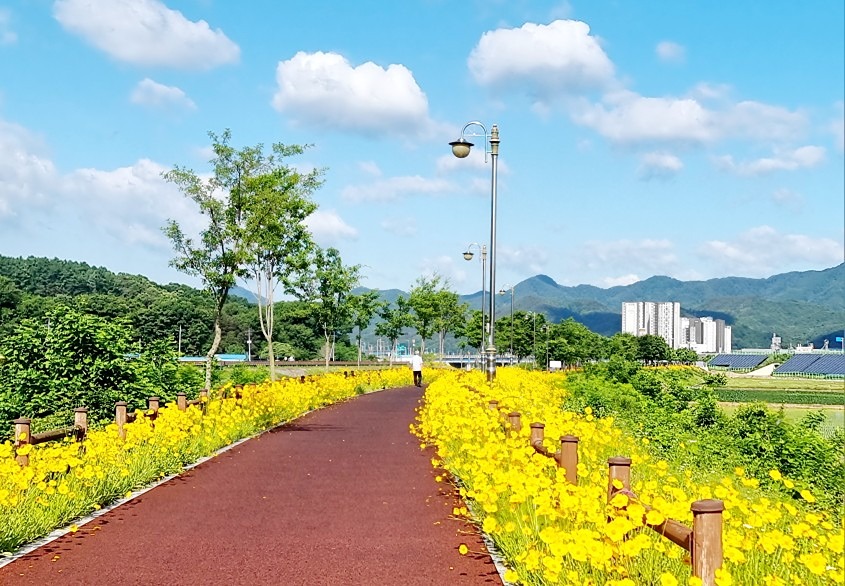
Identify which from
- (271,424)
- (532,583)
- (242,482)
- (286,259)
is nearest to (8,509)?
(242,482)

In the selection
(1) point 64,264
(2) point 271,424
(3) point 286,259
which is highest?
(1) point 64,264

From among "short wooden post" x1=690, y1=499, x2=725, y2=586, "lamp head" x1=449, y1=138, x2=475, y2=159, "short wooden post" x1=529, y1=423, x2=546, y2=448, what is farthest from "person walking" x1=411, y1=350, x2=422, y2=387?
"short wooden post" x1=690, y1=499, x2=725, y2=586

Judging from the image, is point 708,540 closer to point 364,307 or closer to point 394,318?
point 364,307

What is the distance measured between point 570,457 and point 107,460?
5.83 m

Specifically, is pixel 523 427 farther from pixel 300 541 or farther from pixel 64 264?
pixel 64 264

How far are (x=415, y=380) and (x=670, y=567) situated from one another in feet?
120

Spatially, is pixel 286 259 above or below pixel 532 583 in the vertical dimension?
above

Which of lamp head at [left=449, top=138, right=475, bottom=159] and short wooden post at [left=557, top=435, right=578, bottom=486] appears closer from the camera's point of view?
short wooden post at [left=557, top=435, right=578, bottom=486]

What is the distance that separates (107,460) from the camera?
35.0 feet

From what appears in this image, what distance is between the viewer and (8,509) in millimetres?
→ 7984

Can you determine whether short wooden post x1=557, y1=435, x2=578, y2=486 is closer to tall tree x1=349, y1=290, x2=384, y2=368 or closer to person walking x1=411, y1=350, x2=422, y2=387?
person walking x1=411, y1=350, x2=422, y2=387

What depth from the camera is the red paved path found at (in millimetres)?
6785

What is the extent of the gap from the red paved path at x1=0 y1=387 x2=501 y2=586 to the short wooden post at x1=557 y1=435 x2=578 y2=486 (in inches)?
41.2

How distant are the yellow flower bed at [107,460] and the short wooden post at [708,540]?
5.72 meters
